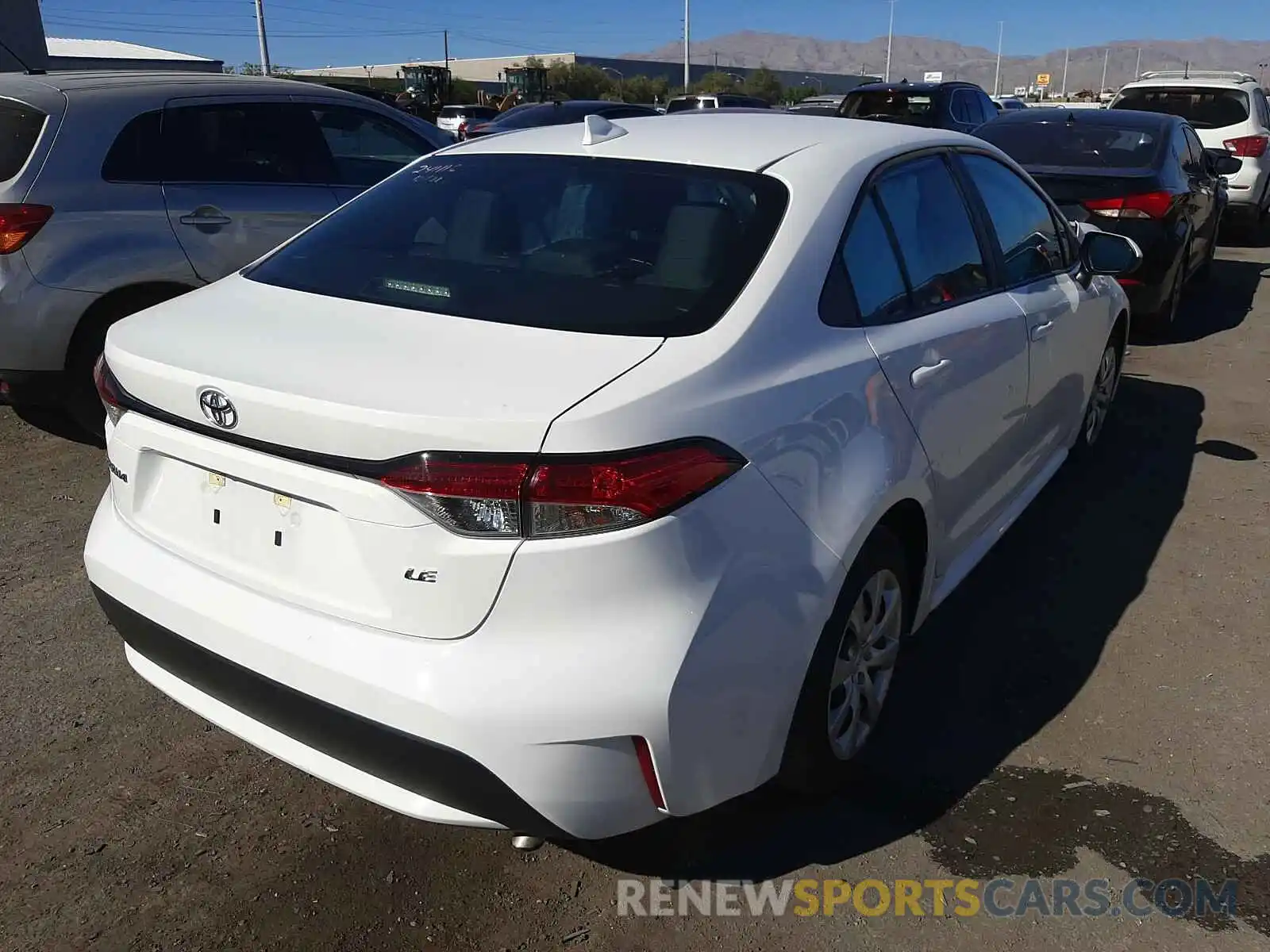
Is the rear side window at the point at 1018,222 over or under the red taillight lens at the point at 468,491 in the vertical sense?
over

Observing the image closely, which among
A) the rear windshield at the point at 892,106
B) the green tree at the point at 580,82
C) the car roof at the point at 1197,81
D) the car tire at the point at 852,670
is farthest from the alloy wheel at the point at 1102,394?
the green tree at the point at 580,82

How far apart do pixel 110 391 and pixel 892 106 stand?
13.7 meters

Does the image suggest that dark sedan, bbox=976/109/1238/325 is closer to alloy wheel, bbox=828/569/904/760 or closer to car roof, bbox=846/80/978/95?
alloy wheel, bbox=828/569/904/760

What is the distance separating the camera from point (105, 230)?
4.75m

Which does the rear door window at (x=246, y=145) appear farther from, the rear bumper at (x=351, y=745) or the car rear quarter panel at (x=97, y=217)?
the rear bumper at (x=351, y=745)

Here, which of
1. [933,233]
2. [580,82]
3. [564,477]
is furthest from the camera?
[580,82]

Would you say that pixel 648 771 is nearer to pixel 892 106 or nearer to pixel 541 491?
pixel 541 491

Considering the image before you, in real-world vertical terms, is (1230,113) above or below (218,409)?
above

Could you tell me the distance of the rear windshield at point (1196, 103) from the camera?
492 inches

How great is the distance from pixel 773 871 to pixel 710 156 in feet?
5.92

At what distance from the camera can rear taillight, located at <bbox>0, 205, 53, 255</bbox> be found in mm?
4453

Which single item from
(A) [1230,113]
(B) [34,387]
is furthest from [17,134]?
(A) [1230,113]

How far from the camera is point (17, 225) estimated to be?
14.7ft

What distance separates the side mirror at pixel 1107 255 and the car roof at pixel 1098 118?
165 inches
